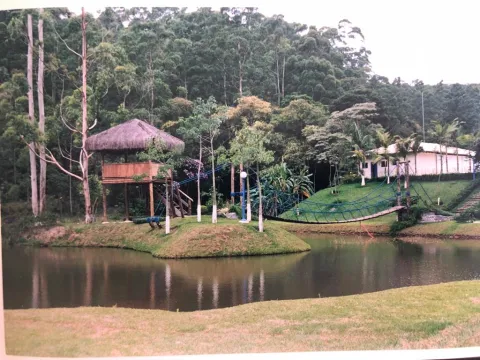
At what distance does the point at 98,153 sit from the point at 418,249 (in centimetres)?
446

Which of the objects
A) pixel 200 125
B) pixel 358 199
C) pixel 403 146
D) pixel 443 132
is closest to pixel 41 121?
pixel 200 125

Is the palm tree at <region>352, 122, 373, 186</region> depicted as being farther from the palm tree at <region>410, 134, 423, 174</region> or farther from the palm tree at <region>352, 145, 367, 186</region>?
the palm tree at <region>410, 134, 423, 174</region>

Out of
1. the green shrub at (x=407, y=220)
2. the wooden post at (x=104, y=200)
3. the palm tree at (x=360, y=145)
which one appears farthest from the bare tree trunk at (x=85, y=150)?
the green shrub at (x=407, y=220)

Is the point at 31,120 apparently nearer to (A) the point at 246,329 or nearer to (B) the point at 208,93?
(B) the point at 208,93

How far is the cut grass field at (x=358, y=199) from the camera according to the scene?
7141 millimetres

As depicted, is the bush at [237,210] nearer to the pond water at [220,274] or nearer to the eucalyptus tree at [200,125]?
the eucalyptus tree at [200,125]

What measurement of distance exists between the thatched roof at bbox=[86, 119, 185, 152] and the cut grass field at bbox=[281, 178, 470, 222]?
1.89m

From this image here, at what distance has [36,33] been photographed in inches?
257

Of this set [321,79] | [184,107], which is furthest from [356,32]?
[184,107]

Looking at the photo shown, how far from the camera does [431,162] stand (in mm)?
7199

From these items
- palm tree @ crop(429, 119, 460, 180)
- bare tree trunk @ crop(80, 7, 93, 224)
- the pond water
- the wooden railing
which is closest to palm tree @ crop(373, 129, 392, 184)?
palm tree @ crop(429, 119, 460, 180)

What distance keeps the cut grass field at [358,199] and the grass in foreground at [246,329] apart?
5.46 ft

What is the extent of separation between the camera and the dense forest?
6.56m

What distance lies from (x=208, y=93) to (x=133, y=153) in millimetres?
1300
